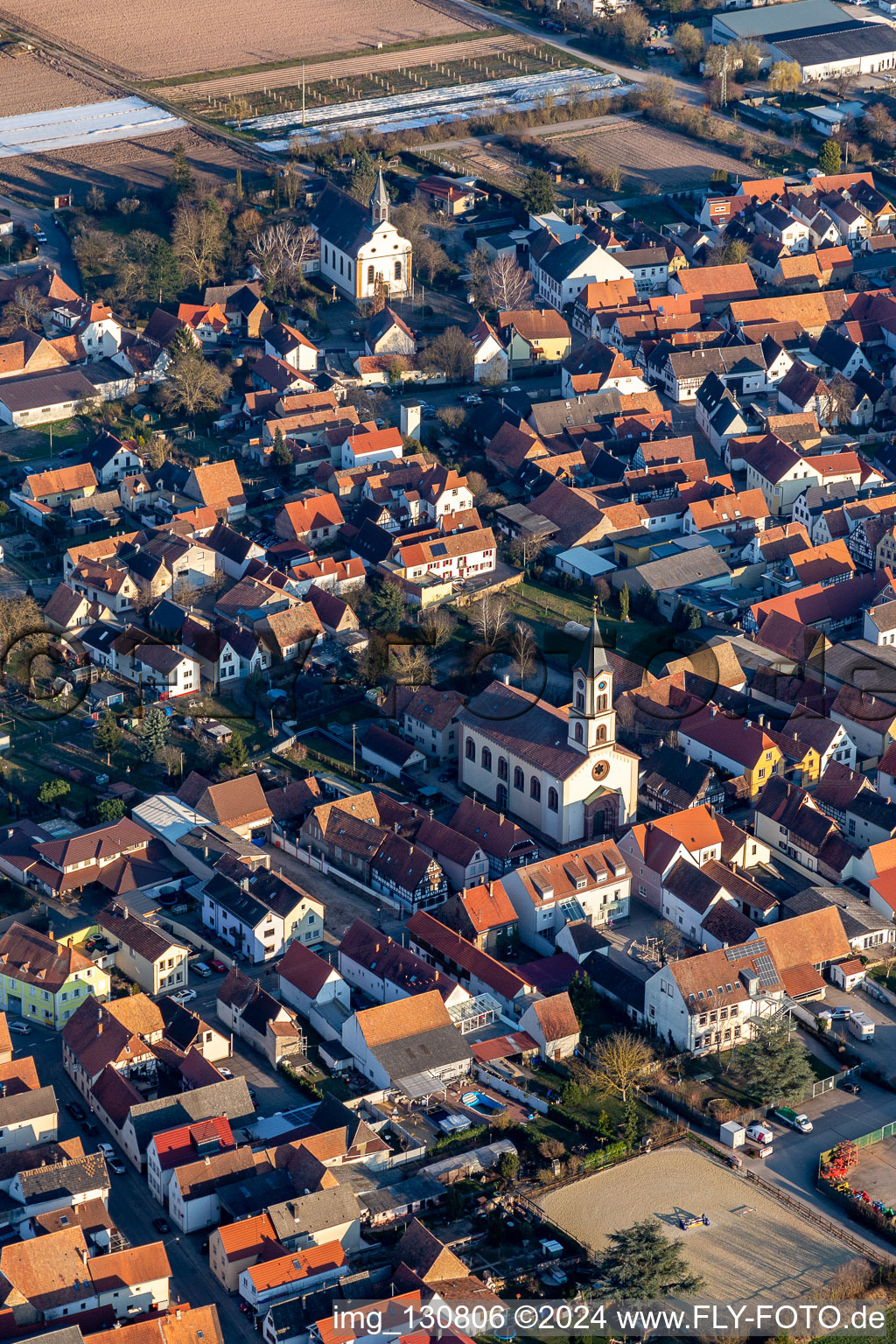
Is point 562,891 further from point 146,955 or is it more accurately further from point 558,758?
point 146,955

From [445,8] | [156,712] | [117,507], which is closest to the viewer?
[156,712]

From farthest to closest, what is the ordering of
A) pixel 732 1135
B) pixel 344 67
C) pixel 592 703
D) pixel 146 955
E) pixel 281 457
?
pixel 344 67
pixel 281 457
pixel 592 703
pixel 146 955
pixel 732 1135

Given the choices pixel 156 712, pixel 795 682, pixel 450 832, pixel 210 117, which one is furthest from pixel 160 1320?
pixel 210 117

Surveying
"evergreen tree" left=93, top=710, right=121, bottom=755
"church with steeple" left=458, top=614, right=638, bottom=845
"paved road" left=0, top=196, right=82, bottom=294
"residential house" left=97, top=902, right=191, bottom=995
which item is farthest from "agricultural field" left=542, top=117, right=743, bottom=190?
"residential house" left=97, top=902, right=191, bottom=995

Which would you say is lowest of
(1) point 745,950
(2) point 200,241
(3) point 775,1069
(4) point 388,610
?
(3) point 775,1069

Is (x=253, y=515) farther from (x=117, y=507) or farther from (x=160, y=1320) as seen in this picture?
(x=160, y=1320)

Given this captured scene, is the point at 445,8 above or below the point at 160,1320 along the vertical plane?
above

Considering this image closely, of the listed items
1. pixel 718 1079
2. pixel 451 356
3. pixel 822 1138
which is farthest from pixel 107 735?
pixel 451 356
